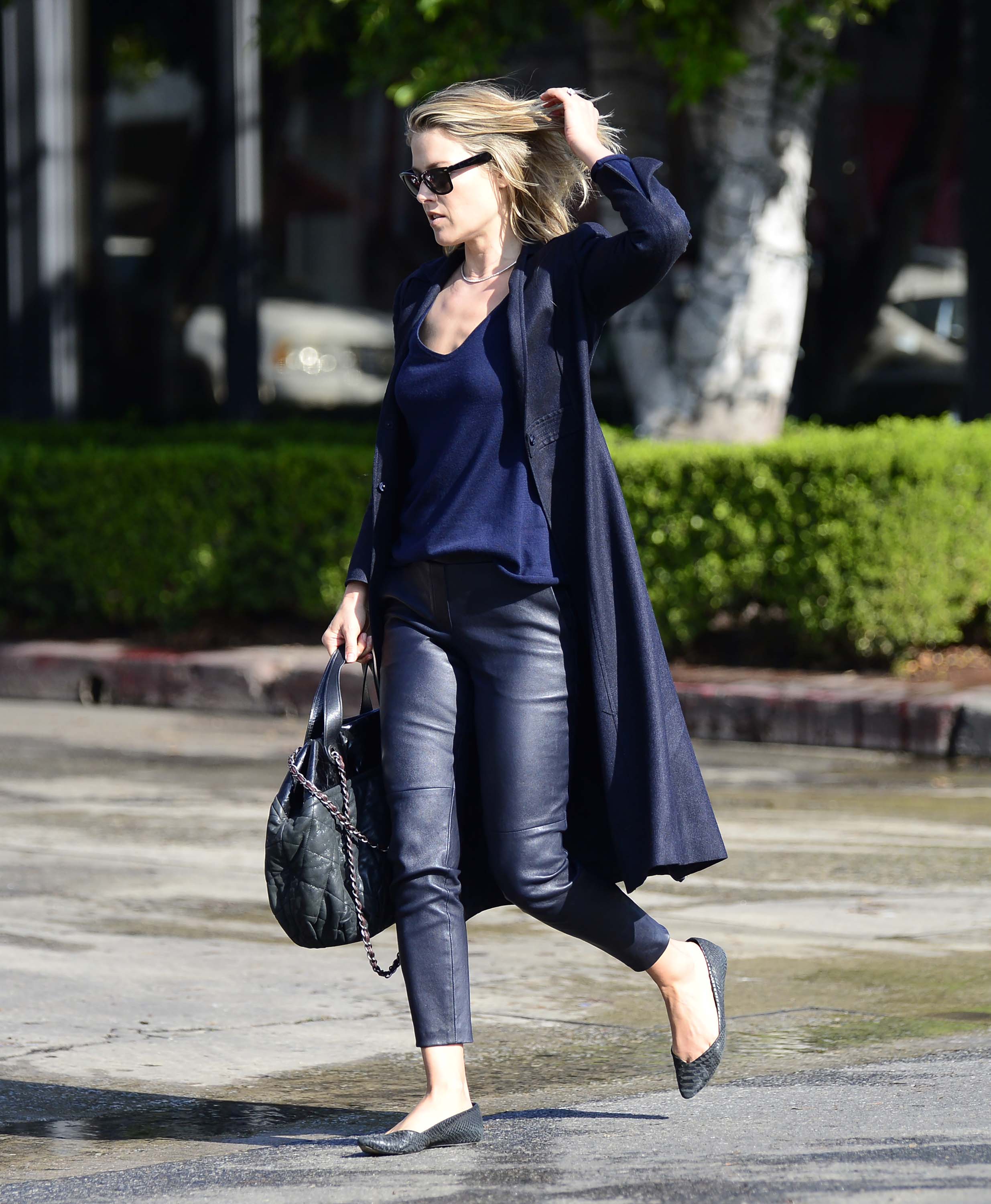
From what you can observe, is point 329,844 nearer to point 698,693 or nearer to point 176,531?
point 698,693

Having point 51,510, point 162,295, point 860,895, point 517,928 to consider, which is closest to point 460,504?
point 517,928

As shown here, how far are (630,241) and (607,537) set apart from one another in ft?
1.70

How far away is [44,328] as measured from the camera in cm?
1549

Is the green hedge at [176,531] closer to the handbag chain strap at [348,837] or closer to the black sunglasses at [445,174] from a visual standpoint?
the black sunglasses at [445,174]

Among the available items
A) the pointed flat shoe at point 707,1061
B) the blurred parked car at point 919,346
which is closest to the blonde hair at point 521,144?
the pointed flat shoe at point 707,1061

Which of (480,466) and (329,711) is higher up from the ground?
(480,466)

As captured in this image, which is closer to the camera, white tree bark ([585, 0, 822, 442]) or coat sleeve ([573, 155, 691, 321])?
coat sleeve ([573, 155, 691, 321])

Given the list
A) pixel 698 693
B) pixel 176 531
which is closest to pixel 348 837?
pixel 698 693

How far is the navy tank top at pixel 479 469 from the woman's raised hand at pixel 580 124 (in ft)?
1.01

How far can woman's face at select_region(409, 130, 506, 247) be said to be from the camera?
12.1 feet

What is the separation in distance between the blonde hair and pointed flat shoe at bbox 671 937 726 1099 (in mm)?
1395

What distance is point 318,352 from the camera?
1466 cm

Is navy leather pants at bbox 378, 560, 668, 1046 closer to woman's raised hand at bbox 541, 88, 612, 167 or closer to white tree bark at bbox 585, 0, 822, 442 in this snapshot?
woman's raised hand at bbox 541, 88, 612, 167

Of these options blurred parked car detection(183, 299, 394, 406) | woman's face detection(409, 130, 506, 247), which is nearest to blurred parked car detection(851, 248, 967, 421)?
blurred parked car detection(183, 299, 394, 406)
